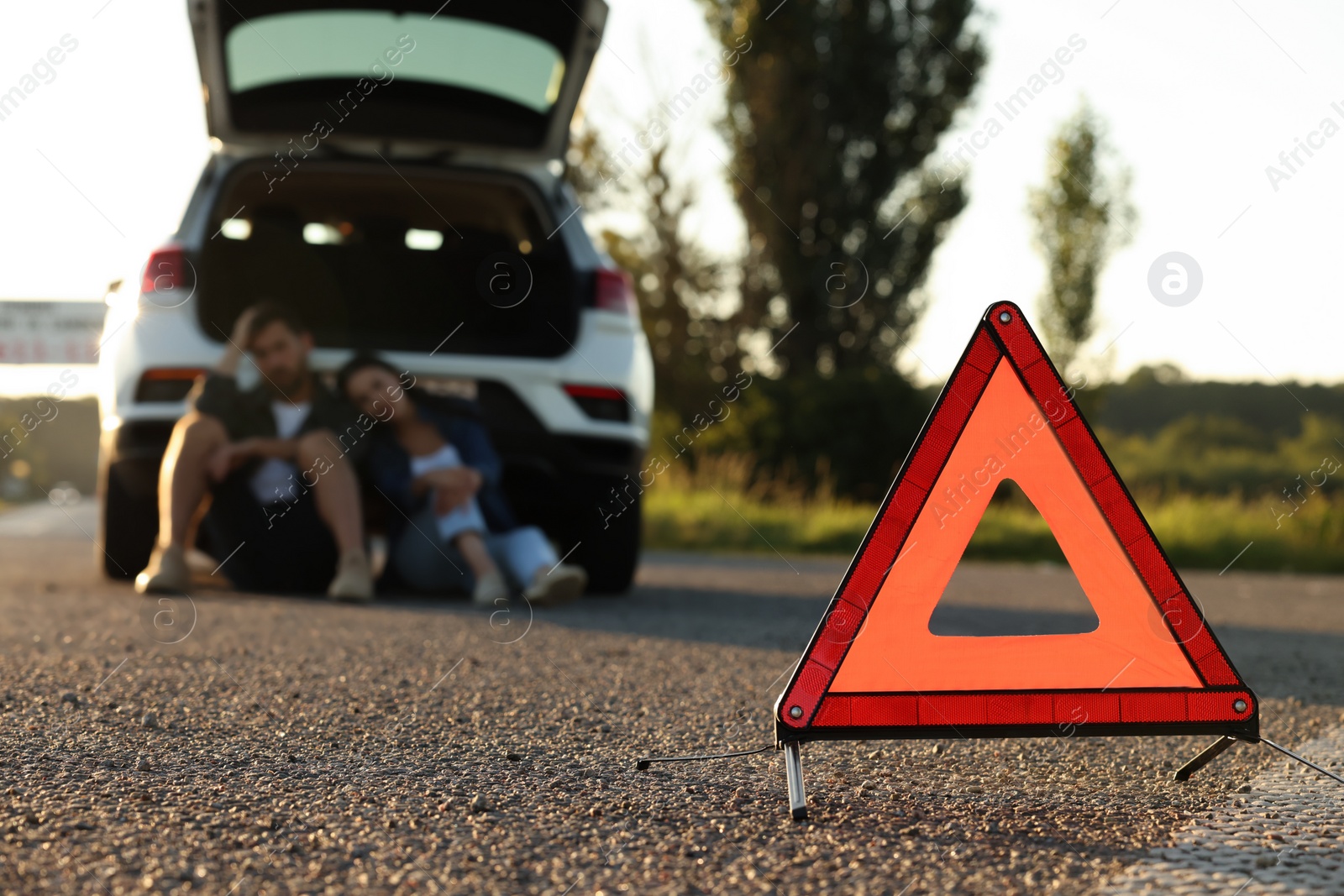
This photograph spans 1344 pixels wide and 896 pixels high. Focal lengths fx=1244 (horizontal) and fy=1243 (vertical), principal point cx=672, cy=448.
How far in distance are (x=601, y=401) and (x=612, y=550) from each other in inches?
30.1

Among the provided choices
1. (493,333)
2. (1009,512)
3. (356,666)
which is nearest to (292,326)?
(493,333)

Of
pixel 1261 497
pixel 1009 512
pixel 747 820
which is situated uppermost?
pixel 747 820

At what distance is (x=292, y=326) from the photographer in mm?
4996

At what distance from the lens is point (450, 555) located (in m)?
5.21

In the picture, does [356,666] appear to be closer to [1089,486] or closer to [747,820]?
[747,820]

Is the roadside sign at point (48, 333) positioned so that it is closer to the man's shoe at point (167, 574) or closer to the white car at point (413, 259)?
the white car at point (413, 259)

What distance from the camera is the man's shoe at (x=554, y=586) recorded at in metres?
4.77

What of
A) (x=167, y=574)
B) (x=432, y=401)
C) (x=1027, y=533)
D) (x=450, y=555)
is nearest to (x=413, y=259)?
(x=432, y=401)

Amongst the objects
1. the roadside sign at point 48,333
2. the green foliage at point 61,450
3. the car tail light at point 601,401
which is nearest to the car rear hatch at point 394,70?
the car tail light at point 601,401

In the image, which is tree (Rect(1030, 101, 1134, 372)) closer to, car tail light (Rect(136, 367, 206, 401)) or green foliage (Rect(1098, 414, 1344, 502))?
green foliage (Rect(1098, 414, 1344, 502))

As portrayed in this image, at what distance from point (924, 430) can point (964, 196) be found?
19.9 metres

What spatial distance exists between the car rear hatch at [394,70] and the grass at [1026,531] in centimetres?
696

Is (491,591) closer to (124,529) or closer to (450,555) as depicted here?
(450,555)

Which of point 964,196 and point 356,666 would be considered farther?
point 964,196
